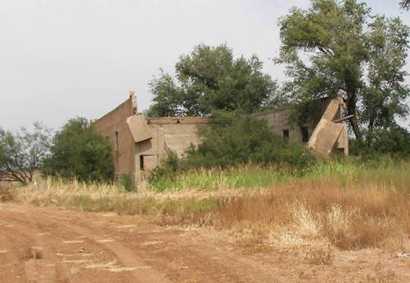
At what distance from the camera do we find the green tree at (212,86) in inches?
2092

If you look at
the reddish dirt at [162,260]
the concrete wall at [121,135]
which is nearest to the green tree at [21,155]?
the concrete wall at [121,135]

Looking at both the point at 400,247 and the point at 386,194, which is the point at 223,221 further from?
the point at 400,247

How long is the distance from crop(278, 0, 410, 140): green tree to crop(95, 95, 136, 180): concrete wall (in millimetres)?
9964

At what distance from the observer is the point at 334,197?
15.5m

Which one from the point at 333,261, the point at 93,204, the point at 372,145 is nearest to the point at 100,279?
the point at 333,261

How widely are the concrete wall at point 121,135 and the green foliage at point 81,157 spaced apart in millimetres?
599

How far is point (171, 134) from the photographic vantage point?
130 feet

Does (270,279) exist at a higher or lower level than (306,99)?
lower

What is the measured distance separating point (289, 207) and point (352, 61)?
76.1ft

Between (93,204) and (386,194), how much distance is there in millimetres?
11394

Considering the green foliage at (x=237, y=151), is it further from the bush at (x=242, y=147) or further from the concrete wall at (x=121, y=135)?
the concrete wall at (x=121, y=135)

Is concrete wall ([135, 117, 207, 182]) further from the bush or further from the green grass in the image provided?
the green grass

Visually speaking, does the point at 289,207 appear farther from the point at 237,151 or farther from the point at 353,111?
the point at 353,111

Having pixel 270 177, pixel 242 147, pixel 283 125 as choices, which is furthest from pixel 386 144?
pixel 270 177
